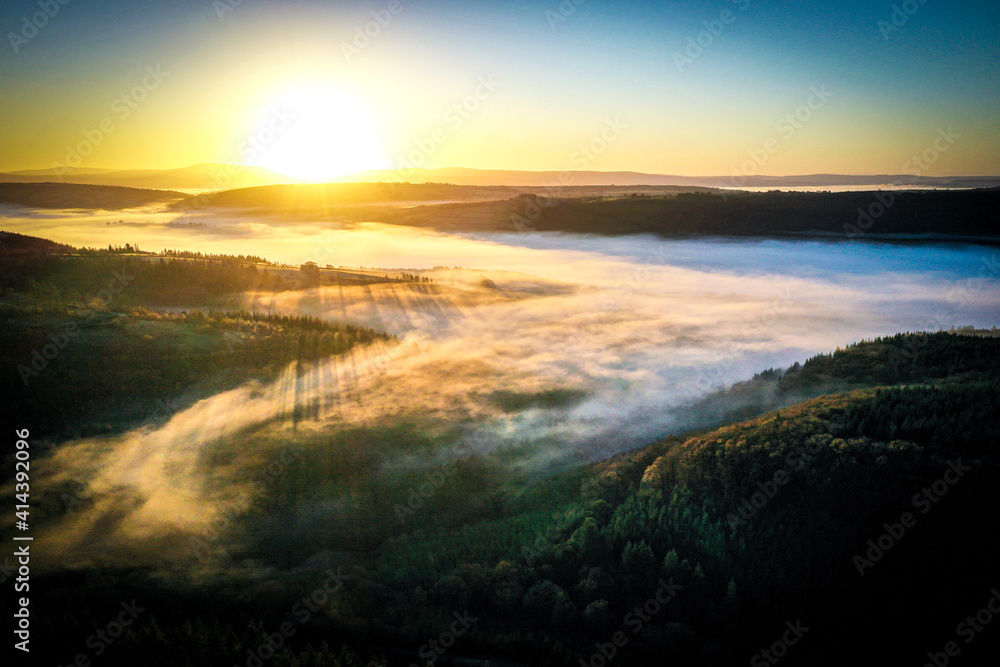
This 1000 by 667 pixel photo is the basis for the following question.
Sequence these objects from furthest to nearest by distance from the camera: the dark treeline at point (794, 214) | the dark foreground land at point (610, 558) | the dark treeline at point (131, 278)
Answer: the dark treeline at point (794, 214) < the dark treeline at point (131, 278) < the dark foreground land at point (610, 558)

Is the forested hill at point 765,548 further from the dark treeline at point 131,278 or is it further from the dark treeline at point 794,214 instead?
the dark treeline at point 794,214

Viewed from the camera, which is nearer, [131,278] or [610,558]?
[610,558]

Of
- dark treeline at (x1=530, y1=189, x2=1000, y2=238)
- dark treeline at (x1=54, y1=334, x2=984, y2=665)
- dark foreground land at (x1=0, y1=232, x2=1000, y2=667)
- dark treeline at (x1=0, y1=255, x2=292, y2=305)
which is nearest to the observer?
dark foreground land at (x1=0, y1=232, x2=1000, y2=667)

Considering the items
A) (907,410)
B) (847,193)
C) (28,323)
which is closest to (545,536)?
(907,410)

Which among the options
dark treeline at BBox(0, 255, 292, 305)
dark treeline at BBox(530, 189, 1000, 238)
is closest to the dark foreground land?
dark treeline at BBox(0, 255, 292, 305)

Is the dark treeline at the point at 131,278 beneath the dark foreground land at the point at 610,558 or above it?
above

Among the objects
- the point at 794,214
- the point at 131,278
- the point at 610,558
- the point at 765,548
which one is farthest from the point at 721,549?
the point at 794,214

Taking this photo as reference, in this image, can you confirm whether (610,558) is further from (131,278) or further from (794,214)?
(794,214)

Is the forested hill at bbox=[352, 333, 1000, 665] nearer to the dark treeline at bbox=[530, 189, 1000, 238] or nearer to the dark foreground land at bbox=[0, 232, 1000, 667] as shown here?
the dark foreground land at bbox=[0, 232, 1000, 667]

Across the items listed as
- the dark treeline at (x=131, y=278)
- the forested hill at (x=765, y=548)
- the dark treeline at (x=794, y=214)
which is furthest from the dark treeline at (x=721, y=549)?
the dark treeline at (x=794, y=214)

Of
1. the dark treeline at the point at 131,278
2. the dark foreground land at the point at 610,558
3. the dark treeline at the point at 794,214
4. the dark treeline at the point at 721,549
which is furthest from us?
the dark treeline at the point at 794,214

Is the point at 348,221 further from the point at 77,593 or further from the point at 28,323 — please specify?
the point at 77,593

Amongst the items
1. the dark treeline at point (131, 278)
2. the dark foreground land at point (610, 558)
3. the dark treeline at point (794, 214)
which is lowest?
the dark foreground land at point (610, 558)
